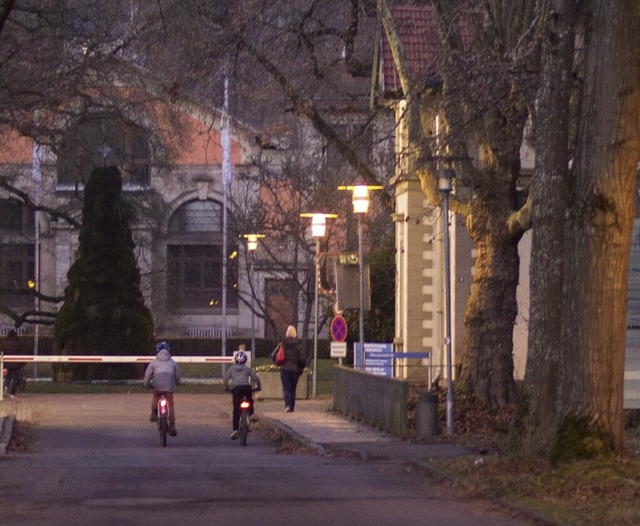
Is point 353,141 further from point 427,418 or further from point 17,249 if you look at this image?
point 17,249

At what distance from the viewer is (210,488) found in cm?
1522

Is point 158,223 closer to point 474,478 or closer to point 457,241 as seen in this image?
point 457,241

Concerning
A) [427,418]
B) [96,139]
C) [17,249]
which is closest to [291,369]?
[427,418]

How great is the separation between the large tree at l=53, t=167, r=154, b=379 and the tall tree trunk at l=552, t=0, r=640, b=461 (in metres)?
29.6

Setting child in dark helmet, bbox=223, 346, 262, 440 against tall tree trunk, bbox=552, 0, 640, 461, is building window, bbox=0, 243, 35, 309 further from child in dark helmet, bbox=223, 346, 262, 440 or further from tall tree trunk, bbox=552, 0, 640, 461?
tall tree trunk, bbox=552, 0, 640, 461

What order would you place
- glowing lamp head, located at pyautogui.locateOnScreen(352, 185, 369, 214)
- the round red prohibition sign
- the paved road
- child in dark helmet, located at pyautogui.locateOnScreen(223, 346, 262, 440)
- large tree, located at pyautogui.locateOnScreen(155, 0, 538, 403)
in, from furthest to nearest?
the round red prohibition sign, glowing lamp head, located at pyautogui.locateOnScreen(352, 185, 369, 214), child in dark helmet, located at pyautogui.locateOnScreen(223, 346, 262, 440), large tree, located at pyautogui.locateOnScreen(155, 0, 538, 403), the paved road

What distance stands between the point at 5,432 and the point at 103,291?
799 inches

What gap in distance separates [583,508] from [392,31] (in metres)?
12.9

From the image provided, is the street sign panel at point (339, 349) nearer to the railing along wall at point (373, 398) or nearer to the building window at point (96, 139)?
the railing along wall at point (373, 398)

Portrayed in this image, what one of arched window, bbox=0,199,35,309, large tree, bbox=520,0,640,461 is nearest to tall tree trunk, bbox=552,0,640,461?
large tree, bbox=520,0,640,461

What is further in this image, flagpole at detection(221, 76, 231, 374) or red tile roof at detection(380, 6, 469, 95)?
flagpole at detection(221, 76, 231, 374)

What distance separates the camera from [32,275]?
65.5 meters

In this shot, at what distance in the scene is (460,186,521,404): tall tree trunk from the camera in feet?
80.6

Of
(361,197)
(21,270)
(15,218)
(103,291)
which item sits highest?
(15,218)
